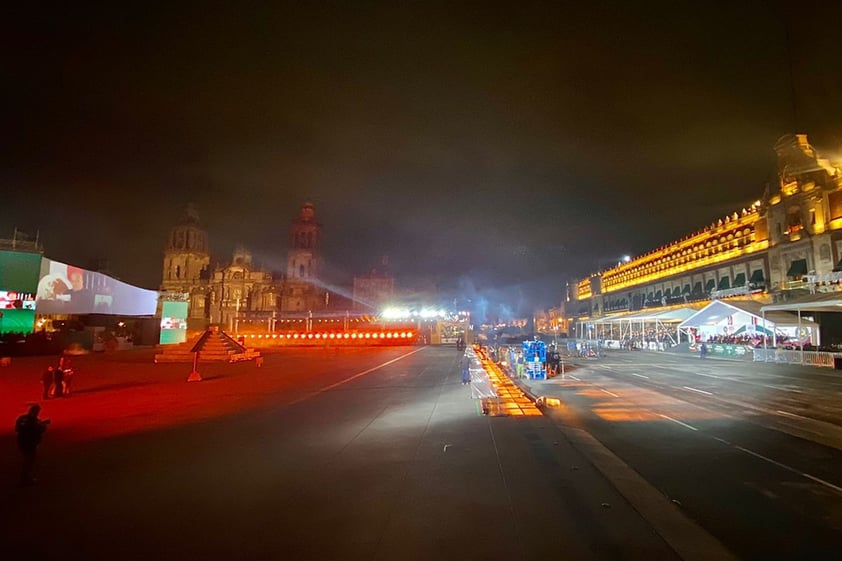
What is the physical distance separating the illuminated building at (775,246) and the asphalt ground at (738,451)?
34.1 metres

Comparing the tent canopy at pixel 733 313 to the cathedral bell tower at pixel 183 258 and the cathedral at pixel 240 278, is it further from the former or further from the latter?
the cathedral bell tower at pixel 183 258

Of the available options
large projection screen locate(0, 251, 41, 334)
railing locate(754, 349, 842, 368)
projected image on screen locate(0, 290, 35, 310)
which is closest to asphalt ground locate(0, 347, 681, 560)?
railing locate(754, 349, 842, 368)

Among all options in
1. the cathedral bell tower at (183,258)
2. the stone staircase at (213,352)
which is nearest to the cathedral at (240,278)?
the cathedral bell tower at (183,258)

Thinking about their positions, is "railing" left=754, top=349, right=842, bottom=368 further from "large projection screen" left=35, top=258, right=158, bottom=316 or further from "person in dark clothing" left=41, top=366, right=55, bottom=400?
"large projection screen" left=35, top=258, right=158, bottom=316

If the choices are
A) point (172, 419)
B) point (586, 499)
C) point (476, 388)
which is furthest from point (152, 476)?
point (476, 388)

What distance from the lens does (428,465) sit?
756 cm

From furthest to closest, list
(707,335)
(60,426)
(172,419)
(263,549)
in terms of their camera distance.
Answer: (707,335), (172,419), (60,426), (263,549)

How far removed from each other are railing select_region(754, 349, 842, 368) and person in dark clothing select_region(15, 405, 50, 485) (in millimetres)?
39585

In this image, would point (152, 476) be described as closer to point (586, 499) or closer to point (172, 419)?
point (172, 419)

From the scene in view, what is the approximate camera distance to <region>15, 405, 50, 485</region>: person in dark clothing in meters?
6.54

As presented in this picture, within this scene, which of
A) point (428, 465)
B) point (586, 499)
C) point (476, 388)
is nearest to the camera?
point (586, 499)

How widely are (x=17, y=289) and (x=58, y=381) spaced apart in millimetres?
31134

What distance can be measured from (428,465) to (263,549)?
11.1ft

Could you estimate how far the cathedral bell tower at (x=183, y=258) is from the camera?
9712 centimetres
